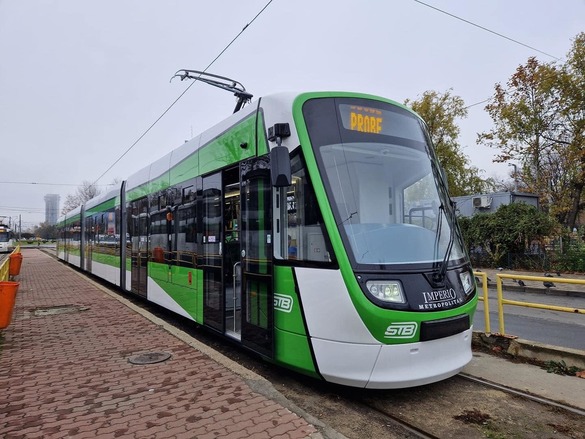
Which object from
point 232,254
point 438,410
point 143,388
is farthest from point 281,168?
point 438,410

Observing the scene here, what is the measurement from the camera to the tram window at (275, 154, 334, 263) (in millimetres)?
4387

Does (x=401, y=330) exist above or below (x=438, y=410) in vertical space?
above

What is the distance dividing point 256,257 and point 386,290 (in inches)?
66.8

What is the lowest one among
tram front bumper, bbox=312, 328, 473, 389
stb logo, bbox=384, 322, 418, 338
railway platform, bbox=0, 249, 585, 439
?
railway platform, bbox=0, 249, 585, 439

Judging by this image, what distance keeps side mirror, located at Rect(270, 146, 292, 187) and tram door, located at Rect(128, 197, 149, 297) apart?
6229 mm

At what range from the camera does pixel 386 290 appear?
4.16m

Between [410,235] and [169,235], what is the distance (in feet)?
17.0

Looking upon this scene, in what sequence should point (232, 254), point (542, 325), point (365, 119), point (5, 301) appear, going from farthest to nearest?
point (542, 325) → point (5, 301) → point (232, 254) → point (365, 119)

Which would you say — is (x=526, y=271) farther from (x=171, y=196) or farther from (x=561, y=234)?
(x=171, y=196)

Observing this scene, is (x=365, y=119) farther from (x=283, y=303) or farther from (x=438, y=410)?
(x=438, y=410)

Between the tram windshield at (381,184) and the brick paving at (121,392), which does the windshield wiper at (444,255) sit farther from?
the brick paving at (121,392)

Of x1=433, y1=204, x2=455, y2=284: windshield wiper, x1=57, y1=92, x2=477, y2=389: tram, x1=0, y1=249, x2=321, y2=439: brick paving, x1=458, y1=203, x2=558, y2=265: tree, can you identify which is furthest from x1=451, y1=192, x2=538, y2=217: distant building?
x1=0, y1=249, x2=321, y2=439: brick paving

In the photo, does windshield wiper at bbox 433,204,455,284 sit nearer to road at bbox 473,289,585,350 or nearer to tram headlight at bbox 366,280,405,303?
tram headlight at bbox 366,280,405,303

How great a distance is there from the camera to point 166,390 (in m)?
4.54
